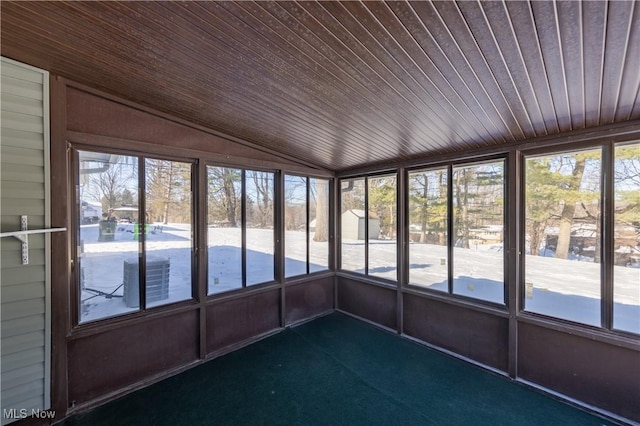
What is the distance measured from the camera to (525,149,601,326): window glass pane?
8.77ft

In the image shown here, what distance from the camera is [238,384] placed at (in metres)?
2.89

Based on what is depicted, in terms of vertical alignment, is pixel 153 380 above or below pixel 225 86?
below

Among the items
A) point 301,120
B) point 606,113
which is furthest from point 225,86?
point 606,113

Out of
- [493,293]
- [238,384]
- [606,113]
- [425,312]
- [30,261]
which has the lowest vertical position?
[238,384]

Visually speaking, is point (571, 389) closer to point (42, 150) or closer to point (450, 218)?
point (450, 218)

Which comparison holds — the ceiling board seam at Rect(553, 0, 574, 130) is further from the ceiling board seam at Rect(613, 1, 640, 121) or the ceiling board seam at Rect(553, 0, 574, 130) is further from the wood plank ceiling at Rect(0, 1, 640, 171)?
the ceiling board seam at Rect(613, 1, 640, 121)

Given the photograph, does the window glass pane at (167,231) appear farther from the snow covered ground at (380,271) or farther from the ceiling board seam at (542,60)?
the ceiling board seam at (542,60)

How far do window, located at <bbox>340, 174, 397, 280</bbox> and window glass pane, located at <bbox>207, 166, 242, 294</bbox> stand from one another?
6.55 feet

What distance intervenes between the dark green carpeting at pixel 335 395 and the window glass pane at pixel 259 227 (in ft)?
3.34

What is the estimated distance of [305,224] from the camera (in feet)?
15.3

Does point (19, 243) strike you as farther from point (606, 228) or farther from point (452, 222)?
point (606, 228)

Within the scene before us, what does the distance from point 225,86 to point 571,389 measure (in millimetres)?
4208

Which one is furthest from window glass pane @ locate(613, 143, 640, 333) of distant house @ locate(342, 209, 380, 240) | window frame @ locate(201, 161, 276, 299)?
window frame @ locate(201, 161, 276, 299)

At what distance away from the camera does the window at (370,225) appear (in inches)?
172
